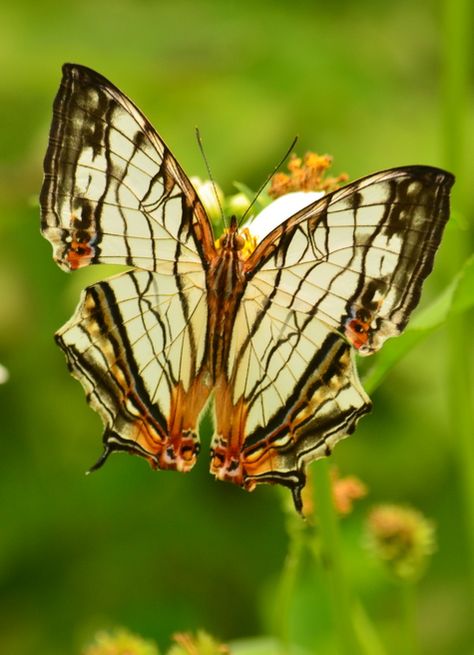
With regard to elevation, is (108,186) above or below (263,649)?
above

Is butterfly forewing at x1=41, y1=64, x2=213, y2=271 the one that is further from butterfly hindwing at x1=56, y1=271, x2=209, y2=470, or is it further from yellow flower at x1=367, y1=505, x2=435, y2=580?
yellow flower at x1=367, y1=505, x2=435, y2=580

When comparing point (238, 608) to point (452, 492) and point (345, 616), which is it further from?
point (345, 616)

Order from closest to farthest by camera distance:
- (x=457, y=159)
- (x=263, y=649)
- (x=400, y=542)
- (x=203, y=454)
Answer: (x=263, y=649) → (x=400, y=542) → (x=457, y=159) → (x=203, y=454)

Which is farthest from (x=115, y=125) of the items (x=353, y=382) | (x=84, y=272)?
(x=84, y=272)

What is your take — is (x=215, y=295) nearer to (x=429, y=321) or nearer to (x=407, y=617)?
(x=429, y=321)

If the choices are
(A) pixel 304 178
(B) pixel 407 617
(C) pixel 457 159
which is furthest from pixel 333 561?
(C) pixel 457 159
